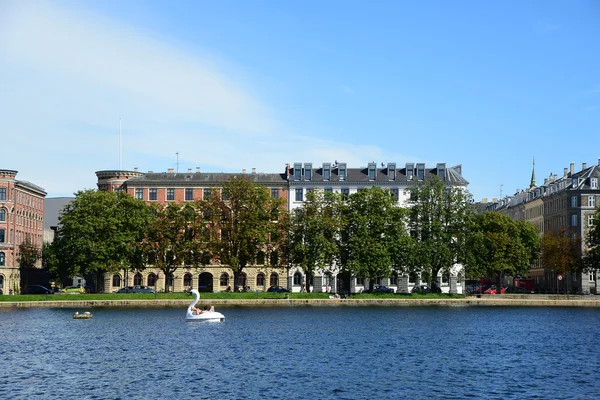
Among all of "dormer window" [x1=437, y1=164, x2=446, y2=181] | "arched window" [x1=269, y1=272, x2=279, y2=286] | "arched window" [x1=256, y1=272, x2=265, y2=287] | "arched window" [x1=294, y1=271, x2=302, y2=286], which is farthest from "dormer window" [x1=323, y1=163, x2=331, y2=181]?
"arched window" [x1=256, y1=272, x2=265, y2=287]

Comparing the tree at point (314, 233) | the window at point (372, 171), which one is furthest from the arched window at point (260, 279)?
the window at point (372, 171)

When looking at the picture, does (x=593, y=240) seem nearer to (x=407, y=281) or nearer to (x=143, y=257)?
(x=407, y=281)

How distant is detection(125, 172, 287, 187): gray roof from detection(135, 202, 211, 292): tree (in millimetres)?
24729

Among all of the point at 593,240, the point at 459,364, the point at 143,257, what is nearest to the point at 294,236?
the point at 143,257

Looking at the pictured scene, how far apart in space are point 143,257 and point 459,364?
291ft

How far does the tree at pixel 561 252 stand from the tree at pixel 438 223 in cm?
2795

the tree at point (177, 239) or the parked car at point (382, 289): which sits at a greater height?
the tree at point (177, 239)

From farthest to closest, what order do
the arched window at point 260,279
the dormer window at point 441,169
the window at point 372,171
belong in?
the dormer window at point 441,169
the window at point 372,171
the arched window at point 260,279

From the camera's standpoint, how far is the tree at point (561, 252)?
156000mm

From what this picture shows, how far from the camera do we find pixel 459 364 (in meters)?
60.2

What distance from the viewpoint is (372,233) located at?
134m

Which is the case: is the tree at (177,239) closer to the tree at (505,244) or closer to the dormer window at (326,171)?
the dormer window at (326,171)

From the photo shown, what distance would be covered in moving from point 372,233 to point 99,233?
4056 cm

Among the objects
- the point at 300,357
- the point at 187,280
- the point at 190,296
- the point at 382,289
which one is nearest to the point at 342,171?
the point at 382,289
